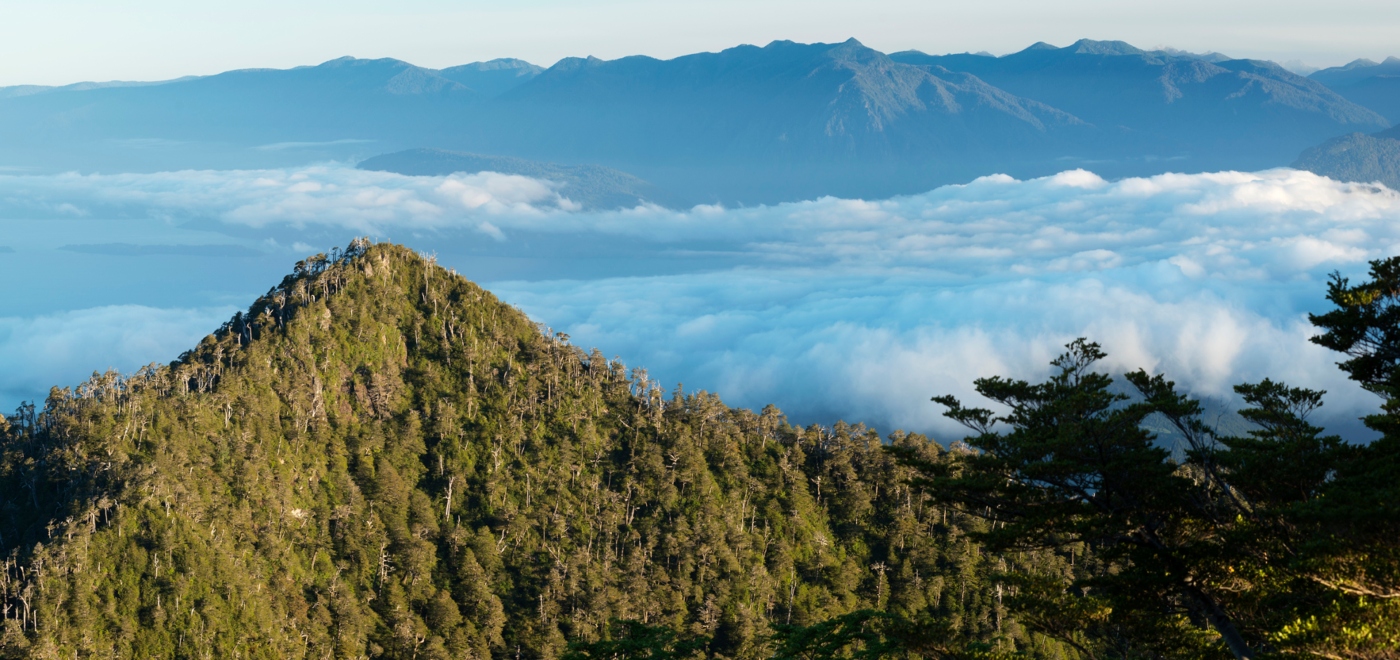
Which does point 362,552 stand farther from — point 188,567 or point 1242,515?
point 1242,515

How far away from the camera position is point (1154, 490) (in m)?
33.0

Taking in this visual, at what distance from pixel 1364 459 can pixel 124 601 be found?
10428 centimetres

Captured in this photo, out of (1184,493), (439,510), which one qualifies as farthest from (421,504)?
(1184,493)

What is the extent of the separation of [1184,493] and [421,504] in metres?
105

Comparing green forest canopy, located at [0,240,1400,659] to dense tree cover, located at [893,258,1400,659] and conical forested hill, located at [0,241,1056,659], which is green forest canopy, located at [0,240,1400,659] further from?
dense tree cover, located at [893,258,1400,659]

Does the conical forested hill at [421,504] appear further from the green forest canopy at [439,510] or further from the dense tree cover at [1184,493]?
the dense tree cover at [1184,493]

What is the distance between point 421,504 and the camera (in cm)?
12475

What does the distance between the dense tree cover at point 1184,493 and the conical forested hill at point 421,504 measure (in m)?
77.3

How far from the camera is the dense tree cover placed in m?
30.4

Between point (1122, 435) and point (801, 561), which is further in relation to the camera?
point (801, 561)

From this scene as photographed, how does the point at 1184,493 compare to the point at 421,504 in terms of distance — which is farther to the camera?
the point at 421,504

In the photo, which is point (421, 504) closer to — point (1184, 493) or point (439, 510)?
point (439, 510)

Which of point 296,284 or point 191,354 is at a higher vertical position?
point 296,284

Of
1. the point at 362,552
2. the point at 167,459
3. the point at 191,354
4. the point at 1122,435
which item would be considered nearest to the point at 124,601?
the point at 167,459
